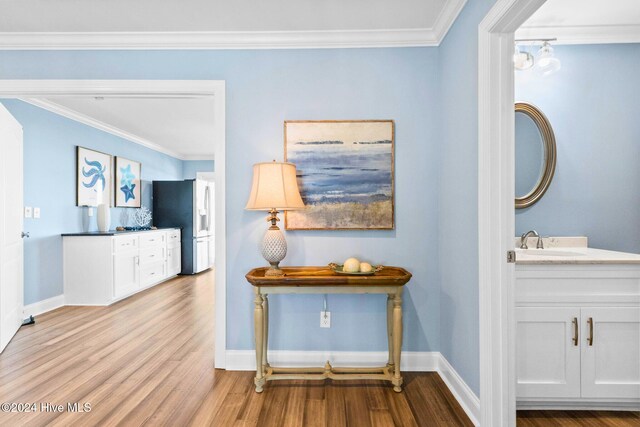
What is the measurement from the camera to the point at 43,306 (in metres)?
4.07

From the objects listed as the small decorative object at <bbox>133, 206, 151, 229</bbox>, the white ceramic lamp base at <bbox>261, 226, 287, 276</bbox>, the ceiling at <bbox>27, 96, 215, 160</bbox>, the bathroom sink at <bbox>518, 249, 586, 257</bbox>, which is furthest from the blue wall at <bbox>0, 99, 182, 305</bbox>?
the bathroom sink at <bbox>518, 249, 586, 257</bbox>

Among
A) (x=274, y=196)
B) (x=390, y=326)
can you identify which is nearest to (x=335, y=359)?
(x=390, y=326)

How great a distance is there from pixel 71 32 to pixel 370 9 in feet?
7.11

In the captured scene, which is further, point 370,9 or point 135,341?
point 135,341

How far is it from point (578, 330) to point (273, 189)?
195 cm

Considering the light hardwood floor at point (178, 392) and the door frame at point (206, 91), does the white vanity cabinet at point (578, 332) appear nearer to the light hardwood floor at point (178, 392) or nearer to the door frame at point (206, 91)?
the light hardwood floor at point (178, 392)

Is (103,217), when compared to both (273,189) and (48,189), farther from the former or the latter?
(273,189)

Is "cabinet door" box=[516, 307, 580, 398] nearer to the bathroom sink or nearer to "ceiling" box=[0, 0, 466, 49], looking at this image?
the bathroom sink

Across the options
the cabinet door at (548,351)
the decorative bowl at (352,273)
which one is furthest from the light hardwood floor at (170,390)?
the decorative bowl at (352,273)

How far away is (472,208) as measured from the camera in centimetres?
201

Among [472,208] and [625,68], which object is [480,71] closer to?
[472,208]

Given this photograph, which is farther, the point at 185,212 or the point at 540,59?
the point at 185,212

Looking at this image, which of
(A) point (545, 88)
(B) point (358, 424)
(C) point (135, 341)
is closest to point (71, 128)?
(C) point (135, 341)

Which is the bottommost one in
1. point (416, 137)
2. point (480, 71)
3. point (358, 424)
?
point (358, 424)
